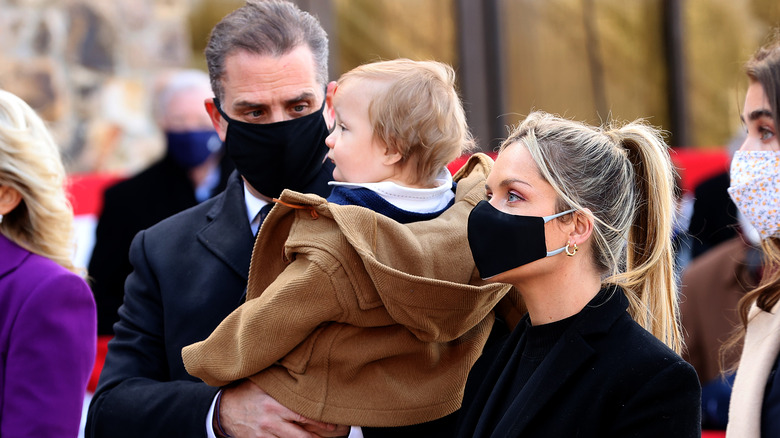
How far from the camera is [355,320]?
228 centimetres

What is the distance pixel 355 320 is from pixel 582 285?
540 mm

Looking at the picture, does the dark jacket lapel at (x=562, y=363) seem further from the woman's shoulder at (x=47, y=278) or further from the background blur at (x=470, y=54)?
the background blur at (x=470, y=54)

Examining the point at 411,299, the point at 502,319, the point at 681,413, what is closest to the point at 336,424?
the point at 411,299

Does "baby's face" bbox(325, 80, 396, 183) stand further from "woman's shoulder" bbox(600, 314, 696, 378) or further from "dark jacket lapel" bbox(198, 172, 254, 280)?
"woman's shoulder" bbox(600, 314, 696, 378)

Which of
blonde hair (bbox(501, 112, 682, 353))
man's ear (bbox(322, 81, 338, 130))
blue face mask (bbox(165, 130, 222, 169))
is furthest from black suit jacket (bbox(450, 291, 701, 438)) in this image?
blue face mask (bbox(165, 130, 222, 169))

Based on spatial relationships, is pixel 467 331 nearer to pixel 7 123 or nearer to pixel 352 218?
pixel 352 218

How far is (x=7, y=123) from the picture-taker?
3.05m

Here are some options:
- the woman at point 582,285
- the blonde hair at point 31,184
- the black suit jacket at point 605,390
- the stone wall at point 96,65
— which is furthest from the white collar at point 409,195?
the stone wall at point 96,65

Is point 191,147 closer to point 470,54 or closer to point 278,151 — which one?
point 278,151

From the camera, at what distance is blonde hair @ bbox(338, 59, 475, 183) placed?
250 centimetres

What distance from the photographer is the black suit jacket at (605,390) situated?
2053 mm

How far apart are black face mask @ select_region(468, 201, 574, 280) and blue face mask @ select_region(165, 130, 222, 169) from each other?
11.4ft

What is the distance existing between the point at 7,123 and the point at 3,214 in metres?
0.29

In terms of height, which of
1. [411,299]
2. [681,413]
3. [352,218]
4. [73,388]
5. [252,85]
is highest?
[252,85]
